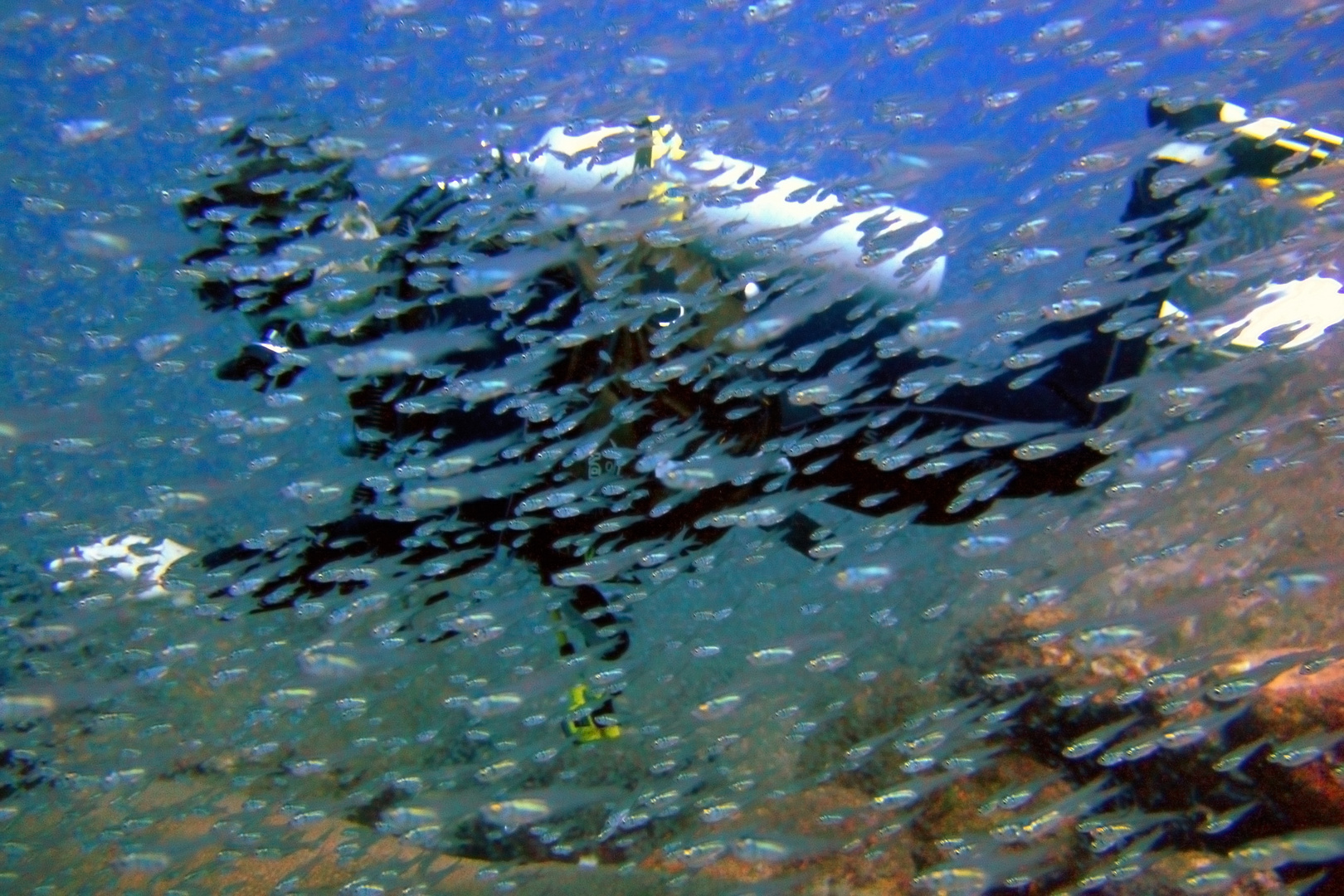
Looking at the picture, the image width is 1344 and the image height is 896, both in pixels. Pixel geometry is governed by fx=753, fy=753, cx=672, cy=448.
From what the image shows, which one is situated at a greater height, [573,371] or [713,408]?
[573,371]

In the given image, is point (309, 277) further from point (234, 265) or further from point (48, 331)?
point (48, 331)

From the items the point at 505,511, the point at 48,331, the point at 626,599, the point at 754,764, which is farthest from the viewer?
the point at 48,331

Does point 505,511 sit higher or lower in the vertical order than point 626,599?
higher

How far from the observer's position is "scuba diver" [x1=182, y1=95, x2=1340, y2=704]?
3.37 m

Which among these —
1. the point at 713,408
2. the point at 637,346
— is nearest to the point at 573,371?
the point at 637,346

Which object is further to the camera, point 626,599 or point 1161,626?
point 626,599

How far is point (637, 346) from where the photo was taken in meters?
3.54

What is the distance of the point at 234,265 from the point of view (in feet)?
11.0

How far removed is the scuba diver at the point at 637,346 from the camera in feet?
11.1

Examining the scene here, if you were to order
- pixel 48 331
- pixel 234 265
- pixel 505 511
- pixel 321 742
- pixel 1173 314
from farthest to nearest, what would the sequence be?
1. pixel 48 331
2. pixel 321 742
3. pixel 1173 314
4. pixel 505 511
5. pixel 234 265

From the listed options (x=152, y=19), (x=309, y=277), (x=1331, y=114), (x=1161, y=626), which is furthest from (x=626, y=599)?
(x=152, y=19)

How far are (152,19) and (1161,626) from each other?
12134 mm

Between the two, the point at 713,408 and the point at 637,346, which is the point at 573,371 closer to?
the point at 637,346

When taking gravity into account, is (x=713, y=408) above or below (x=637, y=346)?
below
